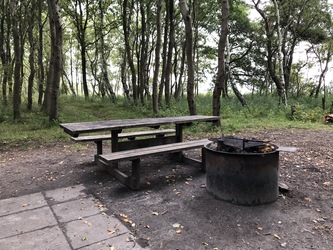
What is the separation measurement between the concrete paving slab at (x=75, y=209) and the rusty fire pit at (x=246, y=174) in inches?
60.2

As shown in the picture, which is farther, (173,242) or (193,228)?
(193,228)

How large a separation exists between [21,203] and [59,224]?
884 mm

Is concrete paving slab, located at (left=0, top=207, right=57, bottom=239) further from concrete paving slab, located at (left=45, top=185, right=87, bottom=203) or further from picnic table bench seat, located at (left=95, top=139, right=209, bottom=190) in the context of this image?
picnic table bench seat, located at (left=95, top=139, right=209, bottom=190)

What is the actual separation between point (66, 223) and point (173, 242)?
1.16 m

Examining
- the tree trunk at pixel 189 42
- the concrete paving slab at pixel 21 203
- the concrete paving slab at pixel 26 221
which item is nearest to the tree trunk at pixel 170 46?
the tree trunk at pixel 189 42

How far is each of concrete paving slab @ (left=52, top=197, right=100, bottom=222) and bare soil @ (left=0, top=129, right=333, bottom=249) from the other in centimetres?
19

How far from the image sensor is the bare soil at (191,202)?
99.5 inches

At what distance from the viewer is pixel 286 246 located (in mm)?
2396

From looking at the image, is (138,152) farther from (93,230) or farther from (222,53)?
(222,53)

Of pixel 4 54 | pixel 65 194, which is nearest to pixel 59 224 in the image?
pixel 65 194

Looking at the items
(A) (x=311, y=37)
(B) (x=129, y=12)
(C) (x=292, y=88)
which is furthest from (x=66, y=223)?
(C) (x=292, y=88)

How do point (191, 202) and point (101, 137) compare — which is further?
point (101, 137)

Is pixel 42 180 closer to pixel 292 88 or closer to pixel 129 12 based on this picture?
pixel 129 12

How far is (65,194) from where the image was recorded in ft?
11.7
